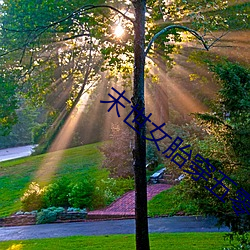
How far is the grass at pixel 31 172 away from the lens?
14.7 metres

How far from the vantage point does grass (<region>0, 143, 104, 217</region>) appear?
14.7 metres

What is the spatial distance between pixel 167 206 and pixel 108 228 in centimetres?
208

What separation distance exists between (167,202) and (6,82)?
19.2 feet

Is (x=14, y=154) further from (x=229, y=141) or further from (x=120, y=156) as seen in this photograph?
(x=229, y=141)

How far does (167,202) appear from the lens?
35.3 ft

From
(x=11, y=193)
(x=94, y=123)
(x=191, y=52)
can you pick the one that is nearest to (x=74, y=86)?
(x=11, y=193)

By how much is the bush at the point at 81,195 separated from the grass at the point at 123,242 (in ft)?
9.81

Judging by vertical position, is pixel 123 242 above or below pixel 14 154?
above

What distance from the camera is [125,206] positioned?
434 inches

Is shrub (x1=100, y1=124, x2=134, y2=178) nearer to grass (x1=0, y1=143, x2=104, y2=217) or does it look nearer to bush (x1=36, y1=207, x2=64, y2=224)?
grass (x1=0, y1=143, x2=104, y2=217)

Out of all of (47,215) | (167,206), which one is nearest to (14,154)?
(47,215)

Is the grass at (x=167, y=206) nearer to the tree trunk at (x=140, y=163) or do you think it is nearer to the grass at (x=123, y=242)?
the grass at (x=123, y=242)

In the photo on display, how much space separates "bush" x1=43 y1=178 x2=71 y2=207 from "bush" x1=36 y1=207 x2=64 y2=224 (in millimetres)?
716

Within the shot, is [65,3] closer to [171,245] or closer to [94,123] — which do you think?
[171,245]
